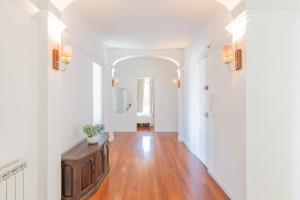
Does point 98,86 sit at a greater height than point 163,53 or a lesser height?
lesser

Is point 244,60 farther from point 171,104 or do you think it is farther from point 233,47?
point 171,104

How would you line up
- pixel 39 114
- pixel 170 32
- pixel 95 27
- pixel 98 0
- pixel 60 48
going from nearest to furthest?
pixel 39 114 < pixel 60 48 < pixel 98 0 < pixel 95 27 < pixel 170 32

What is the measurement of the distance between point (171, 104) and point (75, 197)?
6.45 meters

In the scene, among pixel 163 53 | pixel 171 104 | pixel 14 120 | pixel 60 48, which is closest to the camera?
pixel 14 120

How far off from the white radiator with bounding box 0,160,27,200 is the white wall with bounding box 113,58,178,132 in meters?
6.86

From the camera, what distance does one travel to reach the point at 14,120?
184 centimetres

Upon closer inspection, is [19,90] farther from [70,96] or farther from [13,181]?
[70,96]

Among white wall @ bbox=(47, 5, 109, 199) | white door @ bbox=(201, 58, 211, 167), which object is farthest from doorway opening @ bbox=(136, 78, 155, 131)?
white door @ bbox=(201, 58, 211, 167)

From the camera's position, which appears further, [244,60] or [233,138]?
[233,138]

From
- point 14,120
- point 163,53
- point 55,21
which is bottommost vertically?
point 14,120

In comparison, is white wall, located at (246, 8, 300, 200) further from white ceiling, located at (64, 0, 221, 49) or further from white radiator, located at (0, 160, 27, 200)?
white radiator, located at (0, 160, 27, 200)

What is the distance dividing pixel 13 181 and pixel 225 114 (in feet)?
8.93

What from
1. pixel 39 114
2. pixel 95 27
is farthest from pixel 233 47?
pixel 95 27

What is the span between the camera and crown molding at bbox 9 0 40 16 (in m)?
1.88
